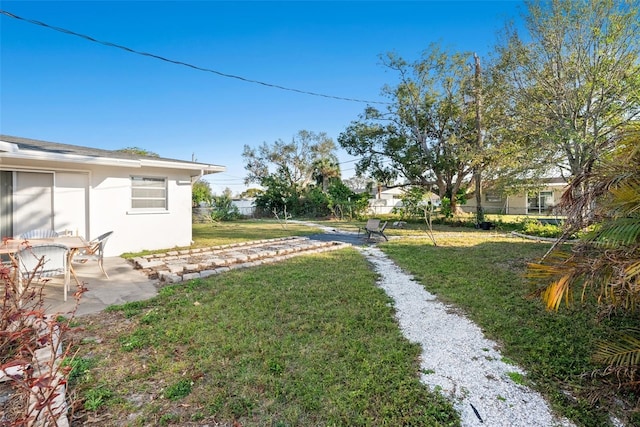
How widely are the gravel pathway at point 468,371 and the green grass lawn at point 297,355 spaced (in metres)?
0.13

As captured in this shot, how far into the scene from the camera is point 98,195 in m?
8.20

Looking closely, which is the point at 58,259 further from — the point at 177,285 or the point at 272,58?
the point at 272,58

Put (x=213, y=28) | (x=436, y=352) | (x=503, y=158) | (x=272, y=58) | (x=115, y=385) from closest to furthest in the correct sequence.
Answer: (x=115, y=385) → (x=436, y=352) → (x=213, y=28) → (x=272, y=58) → (x=503, y=158)

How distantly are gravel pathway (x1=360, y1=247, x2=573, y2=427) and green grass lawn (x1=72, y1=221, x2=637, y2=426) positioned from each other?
0.13 m

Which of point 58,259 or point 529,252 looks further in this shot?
point 529,252

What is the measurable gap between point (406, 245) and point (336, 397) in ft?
26.9

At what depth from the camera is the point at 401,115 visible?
2016 centimetres

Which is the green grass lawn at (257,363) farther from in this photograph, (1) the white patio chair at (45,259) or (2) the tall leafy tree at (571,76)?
(2) the tall leafy tree at (571,76)

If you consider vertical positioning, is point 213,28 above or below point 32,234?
above

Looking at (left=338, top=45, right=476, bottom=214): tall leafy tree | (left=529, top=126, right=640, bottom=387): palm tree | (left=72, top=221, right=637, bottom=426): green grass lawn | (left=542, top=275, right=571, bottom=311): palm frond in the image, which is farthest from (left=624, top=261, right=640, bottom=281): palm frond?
(left=338, top=45, right=476, bottom=214): tall leafy tree

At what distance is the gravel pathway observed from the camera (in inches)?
92.5

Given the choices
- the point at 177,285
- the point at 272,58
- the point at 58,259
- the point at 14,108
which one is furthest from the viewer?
the point at 272,58

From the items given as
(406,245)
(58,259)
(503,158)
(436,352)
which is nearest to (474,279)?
(436,352)

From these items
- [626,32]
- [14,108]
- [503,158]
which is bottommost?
[503,158]
